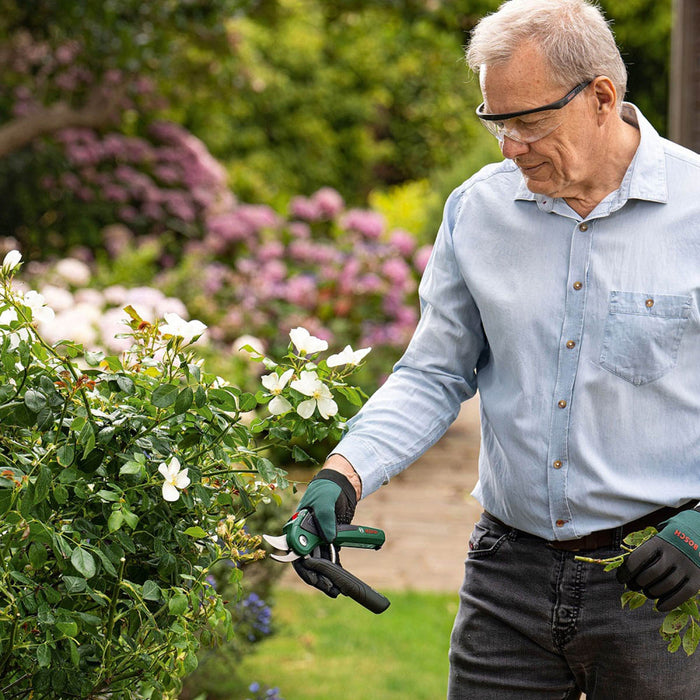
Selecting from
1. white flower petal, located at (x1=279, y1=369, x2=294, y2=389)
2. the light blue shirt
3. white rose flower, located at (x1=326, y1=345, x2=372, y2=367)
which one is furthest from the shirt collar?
white flower petal, located at (x1=279, y1=369, x2=294, y2=389)

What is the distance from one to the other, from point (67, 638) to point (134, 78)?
655 cm

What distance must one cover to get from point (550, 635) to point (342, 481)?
0.46m

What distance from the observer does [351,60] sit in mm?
14461

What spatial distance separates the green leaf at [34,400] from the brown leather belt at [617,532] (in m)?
0.93

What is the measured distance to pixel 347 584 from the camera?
163 cm

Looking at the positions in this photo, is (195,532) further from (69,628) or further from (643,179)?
(643,179)

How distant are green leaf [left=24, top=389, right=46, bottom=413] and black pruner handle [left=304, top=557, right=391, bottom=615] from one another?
484mm

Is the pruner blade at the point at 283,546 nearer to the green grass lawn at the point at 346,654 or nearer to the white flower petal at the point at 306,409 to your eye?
the white flower petal at the point at 306,409

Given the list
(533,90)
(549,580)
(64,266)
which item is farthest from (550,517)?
(64,266)

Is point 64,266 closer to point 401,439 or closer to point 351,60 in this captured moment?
point 401,439

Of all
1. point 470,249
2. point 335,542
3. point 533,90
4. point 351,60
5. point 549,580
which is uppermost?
point 533,90

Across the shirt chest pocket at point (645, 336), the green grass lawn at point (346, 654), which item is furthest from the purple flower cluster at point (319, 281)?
the shirt chest pocket at point (645, 336)

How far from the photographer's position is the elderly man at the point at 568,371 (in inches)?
67.3

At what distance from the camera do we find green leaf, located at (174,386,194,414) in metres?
1.44
